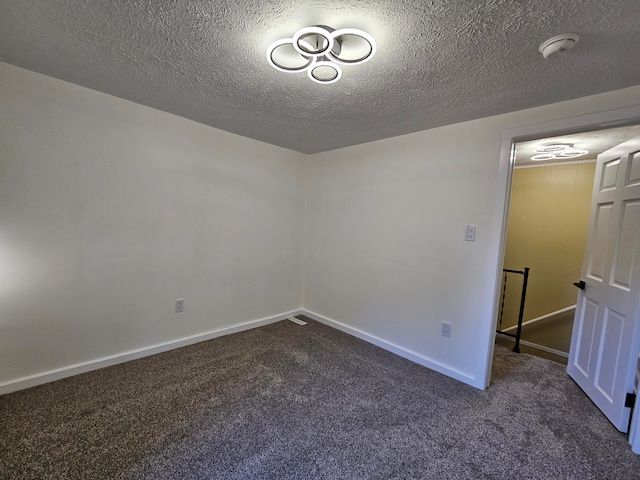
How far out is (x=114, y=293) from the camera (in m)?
2.30

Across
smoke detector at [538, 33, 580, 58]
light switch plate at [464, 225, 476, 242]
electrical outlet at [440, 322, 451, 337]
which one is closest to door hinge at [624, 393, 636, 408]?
electrical outlet at [440, 322, 451, 337]

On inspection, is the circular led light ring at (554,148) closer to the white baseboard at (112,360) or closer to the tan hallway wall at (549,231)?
the tan hallway wall at (549,231)

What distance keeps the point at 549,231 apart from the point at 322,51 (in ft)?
13.7

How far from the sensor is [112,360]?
2.31 m

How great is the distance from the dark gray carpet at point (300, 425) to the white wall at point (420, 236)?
15.6 inches

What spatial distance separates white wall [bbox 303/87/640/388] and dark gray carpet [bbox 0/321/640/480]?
0.40 metres

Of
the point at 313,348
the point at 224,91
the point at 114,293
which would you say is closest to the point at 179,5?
the point at 224,91

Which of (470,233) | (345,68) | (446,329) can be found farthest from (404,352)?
(345,68)

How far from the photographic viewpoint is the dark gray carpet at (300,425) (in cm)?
144

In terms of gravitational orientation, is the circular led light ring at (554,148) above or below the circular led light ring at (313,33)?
above

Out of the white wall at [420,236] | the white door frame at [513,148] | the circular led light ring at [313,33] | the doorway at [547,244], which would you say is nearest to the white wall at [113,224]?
the white wall at [420,236]

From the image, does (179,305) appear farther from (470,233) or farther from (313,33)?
(470,233)

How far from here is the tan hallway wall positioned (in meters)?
3.64

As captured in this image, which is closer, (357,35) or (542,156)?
(357,35)
